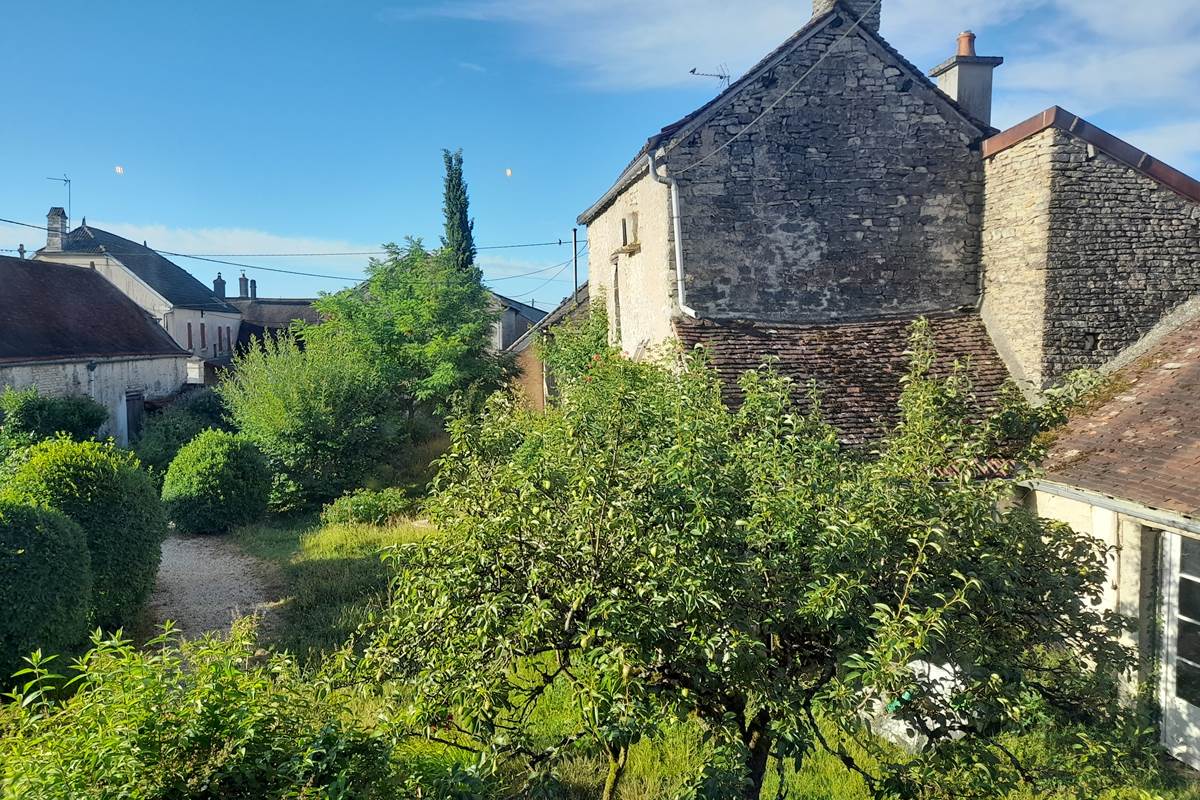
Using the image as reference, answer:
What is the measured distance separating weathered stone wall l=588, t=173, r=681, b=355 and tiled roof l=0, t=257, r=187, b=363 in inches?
611

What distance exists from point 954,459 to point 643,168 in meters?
8.70

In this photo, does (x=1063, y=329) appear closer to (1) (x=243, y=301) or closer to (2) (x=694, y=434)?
(2) (x=694, y=434)

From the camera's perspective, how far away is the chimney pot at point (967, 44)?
12.1 meters

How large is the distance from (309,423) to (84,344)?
379 inches

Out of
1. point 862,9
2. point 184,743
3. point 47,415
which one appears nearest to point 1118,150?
point 862,9

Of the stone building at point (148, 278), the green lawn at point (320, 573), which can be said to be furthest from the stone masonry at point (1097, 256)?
the stone building at point (148, 278)

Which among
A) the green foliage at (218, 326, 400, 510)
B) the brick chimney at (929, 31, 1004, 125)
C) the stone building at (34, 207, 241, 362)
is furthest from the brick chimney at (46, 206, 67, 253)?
the brick chimney at (929, 31, 1004, 125)

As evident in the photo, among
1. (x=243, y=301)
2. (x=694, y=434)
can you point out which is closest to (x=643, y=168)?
(x=694, y=434)

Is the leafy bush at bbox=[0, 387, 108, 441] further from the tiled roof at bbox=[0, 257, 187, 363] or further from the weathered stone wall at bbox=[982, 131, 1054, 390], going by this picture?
the weathered stone wall at bbox=[982, 131, 1054, 390]

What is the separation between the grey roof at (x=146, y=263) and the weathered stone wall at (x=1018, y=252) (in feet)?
104

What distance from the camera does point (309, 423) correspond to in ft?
60.4

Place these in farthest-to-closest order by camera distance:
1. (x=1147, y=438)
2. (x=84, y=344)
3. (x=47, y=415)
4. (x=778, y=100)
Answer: (x=84, y=344) < (x=47, y=415) < (x=778, y=100) < (x=1147, y=438)

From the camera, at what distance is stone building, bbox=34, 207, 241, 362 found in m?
31.4

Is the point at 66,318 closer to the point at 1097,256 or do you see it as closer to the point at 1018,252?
the point at 1018,252
